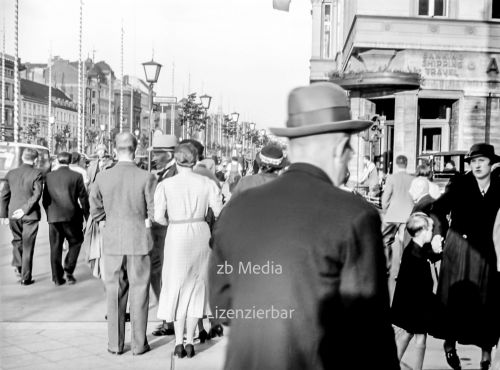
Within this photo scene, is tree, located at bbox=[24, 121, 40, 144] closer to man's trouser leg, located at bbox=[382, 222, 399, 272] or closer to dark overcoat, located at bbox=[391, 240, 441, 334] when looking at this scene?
man's trouser leg, located at bbox=[382, 222, 399, 272]

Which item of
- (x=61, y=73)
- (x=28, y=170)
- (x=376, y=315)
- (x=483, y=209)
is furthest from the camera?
(x=61, y=73)

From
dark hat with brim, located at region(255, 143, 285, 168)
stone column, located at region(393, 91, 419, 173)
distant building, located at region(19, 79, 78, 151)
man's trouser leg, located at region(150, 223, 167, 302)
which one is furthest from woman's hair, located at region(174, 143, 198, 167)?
distant building, located at region(19, 79, 78, 151)

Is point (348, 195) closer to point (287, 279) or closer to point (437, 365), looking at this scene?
point (287, 279)

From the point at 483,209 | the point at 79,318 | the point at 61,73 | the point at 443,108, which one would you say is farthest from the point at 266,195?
the point at 61,73

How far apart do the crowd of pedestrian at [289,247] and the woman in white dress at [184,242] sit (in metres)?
0.01

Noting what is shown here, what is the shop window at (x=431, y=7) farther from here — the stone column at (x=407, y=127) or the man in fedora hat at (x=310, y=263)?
the man in fedora hat at (x=310, y=263)

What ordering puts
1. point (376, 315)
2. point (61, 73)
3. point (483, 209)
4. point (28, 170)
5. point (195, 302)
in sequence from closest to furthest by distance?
point (376, 315), point (483, 209), point (195, 302), point (28, 170), point (61, 73)

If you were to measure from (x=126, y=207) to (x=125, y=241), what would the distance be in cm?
32

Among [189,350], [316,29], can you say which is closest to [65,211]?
[189,350]

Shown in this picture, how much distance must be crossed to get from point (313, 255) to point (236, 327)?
40cm

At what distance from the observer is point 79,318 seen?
24.8 ft

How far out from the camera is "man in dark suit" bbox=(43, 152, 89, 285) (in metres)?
9.89

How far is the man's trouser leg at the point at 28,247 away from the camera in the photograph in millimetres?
9625

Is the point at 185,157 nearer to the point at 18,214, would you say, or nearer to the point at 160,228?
the point at 160,228
